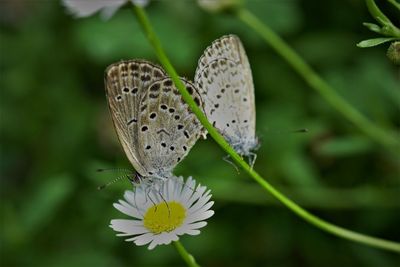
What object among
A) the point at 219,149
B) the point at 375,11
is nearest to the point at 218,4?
the point at 219,149

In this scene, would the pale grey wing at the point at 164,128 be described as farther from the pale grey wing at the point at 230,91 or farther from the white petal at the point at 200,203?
the white petal at the point at 200,203

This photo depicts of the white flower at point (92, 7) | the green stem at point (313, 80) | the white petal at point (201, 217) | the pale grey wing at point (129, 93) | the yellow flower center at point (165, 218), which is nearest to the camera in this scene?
the white petal at point (201, 217)

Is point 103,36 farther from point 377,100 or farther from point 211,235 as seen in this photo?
point 377,100

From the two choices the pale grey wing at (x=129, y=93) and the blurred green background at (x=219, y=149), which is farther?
the blurred green background at (x=219, y=149)

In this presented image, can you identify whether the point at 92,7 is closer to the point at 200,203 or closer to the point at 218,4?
the point at 200,203

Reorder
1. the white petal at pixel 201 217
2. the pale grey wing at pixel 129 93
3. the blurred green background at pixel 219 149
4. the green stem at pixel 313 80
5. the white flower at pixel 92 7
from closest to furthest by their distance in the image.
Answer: the white petal at pixel 201 217
the pale grey wing at pixel 129 93
the white flower at pixel 92 7
the green stem at pixel 313 80
the blurred green background at pixel 219 149


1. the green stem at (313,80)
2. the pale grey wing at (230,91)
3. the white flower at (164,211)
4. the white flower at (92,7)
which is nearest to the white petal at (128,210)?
the white flower at (164,211)

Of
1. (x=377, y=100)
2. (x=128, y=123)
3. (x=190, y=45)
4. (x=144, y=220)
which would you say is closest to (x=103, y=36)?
(x=190, y=45)

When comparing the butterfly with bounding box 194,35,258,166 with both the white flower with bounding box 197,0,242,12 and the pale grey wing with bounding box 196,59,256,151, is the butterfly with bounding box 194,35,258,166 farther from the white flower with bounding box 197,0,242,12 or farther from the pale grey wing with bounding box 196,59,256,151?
the white flower with bounding box 197,0,242,12
